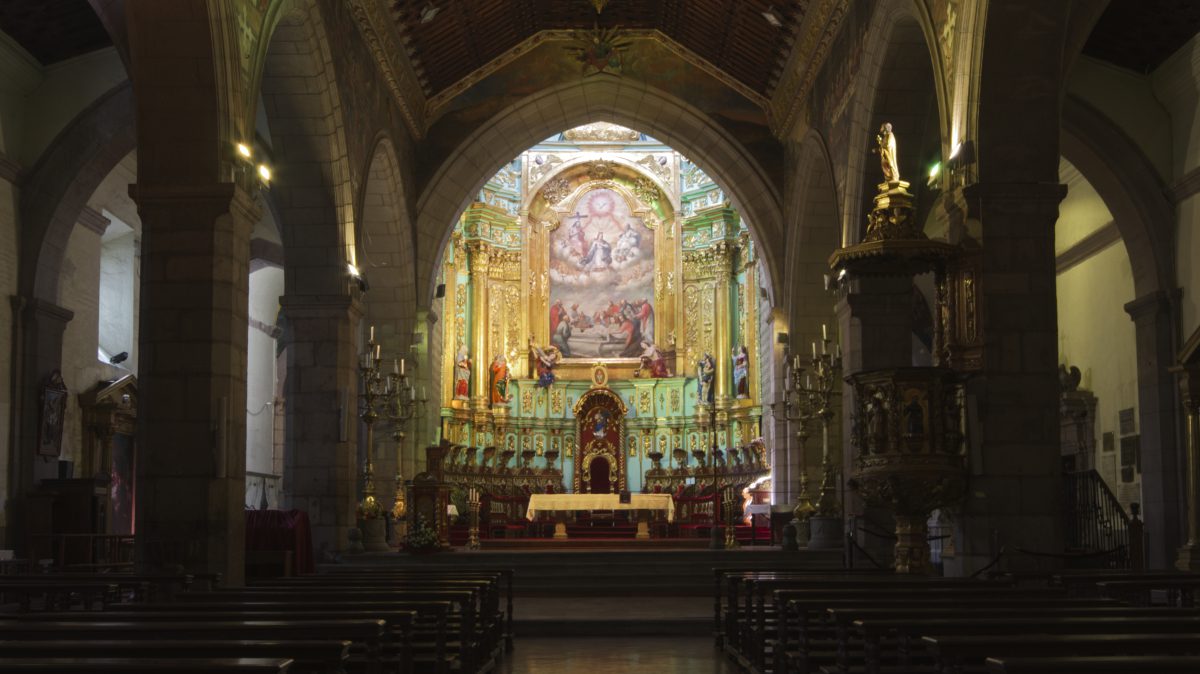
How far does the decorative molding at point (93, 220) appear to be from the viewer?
1733 centimetres

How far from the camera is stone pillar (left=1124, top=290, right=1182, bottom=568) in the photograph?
15.2m

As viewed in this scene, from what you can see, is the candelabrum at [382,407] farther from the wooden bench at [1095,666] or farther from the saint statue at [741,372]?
the wooden bench at [1095,666]

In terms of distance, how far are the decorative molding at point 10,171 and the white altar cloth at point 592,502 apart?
10.1 m

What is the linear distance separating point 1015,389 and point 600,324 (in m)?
19.7

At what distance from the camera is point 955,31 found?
1151 centimetres

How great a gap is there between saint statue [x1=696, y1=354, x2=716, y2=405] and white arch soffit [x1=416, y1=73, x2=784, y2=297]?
7.13m

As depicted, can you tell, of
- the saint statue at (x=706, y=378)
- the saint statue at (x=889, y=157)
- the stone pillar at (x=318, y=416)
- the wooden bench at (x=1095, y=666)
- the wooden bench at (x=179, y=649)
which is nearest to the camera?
the wooden bench at (x=1095, y=666)

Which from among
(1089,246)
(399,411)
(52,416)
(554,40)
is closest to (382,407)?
A: (399,411)

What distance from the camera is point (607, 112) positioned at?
22.0 m

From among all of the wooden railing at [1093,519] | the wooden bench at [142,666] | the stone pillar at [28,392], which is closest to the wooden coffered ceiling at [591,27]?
the stone pillar at [28,392]

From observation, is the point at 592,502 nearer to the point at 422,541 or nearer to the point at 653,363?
the point at 422,541

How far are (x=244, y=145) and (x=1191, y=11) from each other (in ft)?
32.4

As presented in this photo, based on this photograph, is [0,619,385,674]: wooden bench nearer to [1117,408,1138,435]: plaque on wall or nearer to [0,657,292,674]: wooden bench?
[0,657,292,674]: wooden bench

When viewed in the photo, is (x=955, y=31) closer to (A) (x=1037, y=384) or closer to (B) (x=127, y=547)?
(A) (x=1037, y=384)
